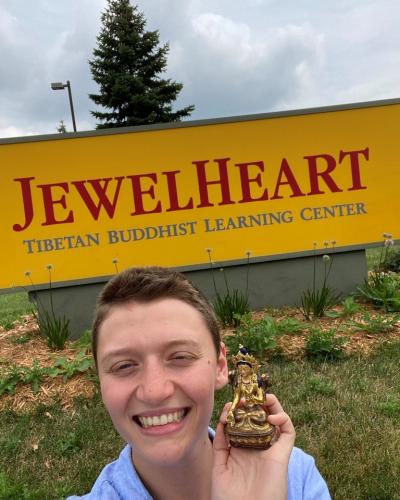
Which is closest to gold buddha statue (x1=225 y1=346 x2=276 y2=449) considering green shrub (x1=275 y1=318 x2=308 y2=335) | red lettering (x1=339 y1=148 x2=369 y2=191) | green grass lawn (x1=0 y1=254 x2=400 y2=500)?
green grass lawn (x1=0 y1=254 x2=400 y2=500)

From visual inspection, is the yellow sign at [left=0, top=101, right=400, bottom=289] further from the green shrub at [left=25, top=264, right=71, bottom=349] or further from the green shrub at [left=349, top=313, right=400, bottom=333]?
the green shrub at [left=349, top=313, right=400, bottom=333]

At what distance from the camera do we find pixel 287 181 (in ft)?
18.5

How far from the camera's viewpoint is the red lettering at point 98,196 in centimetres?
536

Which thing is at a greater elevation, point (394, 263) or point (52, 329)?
point (52, 329)

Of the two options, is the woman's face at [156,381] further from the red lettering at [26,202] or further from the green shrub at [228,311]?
the red lettering at [26,202]

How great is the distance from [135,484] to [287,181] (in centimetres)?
477

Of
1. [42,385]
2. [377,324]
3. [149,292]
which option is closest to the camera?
[149,292]

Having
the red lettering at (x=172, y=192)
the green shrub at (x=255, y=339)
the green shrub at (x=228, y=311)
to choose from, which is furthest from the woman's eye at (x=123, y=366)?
the red lettering at (x=172, y=192)

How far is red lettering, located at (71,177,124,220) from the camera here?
5.36 metres

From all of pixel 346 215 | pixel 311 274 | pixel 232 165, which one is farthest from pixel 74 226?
pixel 346 215

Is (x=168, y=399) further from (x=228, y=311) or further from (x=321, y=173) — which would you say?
(x=321, y=173)

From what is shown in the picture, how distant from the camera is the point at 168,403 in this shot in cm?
112

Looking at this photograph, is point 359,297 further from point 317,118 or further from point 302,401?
point 302,401

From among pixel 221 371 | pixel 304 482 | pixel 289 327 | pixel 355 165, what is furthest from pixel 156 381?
pixel 355 165
